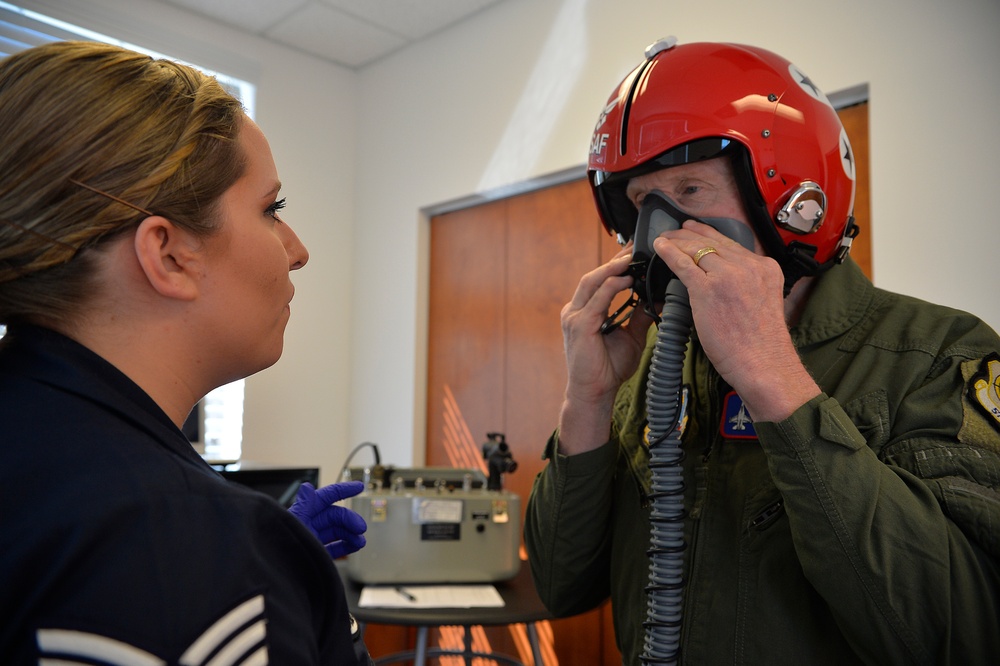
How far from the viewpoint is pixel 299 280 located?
4.24m

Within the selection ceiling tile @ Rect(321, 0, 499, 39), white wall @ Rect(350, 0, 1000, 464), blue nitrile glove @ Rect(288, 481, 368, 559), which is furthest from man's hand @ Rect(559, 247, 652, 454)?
ceiling tile @ Rect(321, 0, 499, 39)

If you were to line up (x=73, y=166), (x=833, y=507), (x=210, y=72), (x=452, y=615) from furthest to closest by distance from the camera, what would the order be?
1. (x=210, y=72)
2. (x=452, y=615)
3. (x=833, y=507)
4. (x=73, y=166)

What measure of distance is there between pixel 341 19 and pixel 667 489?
3.56 metres

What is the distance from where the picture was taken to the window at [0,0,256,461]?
3.31 metres

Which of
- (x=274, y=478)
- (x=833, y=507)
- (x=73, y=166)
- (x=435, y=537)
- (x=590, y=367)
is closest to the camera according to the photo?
(x=73, y=166)

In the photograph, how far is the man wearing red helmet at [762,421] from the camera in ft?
2.87

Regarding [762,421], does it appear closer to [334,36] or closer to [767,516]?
[767,516]

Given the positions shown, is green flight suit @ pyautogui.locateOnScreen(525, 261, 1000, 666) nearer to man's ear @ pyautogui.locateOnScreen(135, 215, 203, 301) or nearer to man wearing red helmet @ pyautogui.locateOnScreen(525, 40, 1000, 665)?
man wearing red helmet @ pyautogui.locateOnScreen(525, 40, 1000, 665)

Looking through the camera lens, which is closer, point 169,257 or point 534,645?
point 169,257

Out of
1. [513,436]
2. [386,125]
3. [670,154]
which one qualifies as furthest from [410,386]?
[670,154]

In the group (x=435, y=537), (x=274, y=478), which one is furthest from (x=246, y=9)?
(x=435, y=537)

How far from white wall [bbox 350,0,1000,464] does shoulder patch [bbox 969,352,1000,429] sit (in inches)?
55.3

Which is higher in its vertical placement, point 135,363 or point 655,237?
point 655,237

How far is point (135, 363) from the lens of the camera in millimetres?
706
